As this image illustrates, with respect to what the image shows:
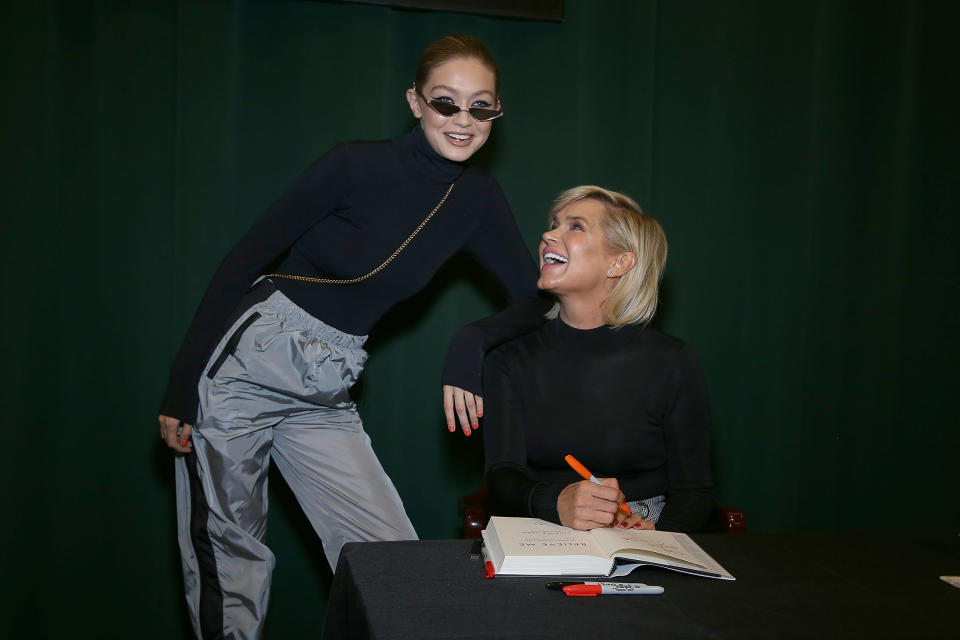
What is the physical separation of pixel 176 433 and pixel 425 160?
0.88 meters

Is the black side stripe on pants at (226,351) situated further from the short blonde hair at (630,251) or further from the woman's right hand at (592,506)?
the woman's right hand at (592,506)

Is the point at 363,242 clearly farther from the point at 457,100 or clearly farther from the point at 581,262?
the point at 581,262

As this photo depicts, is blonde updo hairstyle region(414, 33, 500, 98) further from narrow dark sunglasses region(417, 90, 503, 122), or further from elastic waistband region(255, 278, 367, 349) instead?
elastic waistband region(255, 278, 367, 349)

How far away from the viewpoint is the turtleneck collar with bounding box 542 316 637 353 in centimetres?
196

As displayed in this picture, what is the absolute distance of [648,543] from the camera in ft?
4.23

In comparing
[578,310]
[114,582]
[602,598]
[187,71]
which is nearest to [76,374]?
[114,582]

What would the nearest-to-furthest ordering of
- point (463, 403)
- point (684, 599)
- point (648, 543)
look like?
point (684, 599) → point (648, 543) → point (463, 403)

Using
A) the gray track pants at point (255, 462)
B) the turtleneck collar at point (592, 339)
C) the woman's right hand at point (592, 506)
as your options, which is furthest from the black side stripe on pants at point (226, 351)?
the woman's right hand at point (592, 506)

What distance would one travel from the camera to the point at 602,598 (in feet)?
3.67

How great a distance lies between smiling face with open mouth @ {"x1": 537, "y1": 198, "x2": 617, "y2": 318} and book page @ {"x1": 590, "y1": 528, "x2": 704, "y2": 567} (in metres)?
0.71

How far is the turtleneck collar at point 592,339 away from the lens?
77.2 inches

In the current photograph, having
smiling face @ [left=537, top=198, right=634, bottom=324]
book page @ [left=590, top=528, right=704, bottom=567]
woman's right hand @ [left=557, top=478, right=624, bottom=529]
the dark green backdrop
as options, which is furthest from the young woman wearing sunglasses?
the dark green backdrop

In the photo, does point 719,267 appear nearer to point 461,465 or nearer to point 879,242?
point 879,242

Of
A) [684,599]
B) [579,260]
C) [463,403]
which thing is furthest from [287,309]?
→ [684,599]
